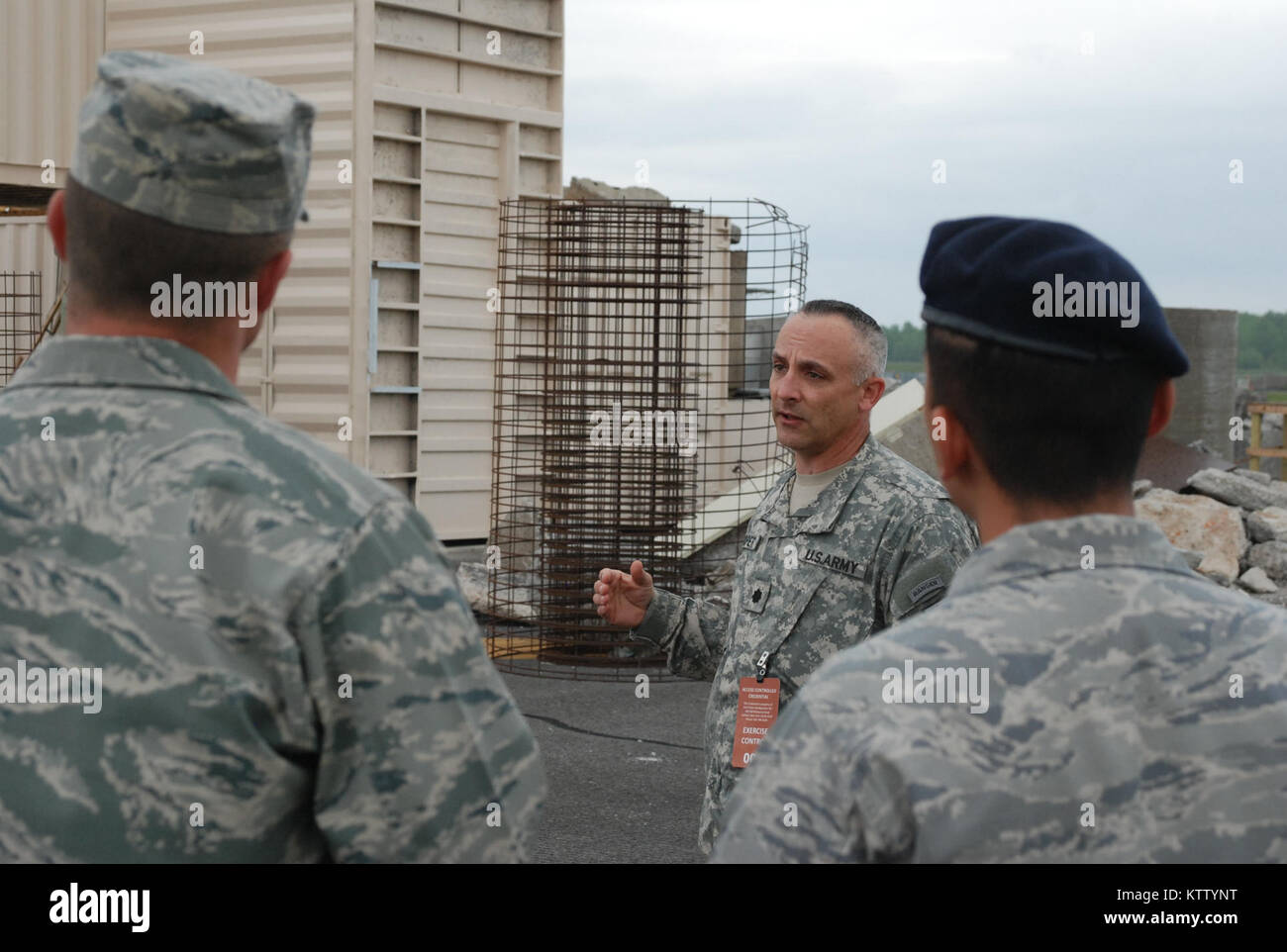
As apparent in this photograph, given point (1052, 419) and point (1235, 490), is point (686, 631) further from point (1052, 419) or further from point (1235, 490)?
point (1235, 490)

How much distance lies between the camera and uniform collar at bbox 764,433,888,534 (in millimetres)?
3402

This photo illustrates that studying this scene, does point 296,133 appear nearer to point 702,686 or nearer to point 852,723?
point 852,723

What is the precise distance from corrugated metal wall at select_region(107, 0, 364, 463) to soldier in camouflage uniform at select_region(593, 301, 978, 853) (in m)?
5.73

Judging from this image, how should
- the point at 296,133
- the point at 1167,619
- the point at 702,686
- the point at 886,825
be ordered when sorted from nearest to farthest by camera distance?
the point at 886,825, the point at 1167,619, the point at 296,133, the point at 702,686

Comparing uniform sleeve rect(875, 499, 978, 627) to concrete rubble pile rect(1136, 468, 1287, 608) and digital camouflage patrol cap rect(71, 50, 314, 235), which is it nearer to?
digital camouflage patrol cap rect(71, 50, 314, 235)

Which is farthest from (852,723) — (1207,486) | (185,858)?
(1207,486)

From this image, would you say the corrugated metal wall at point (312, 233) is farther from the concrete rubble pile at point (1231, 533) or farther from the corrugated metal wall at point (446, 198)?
the concrete rubble pile at point (1231, 533)

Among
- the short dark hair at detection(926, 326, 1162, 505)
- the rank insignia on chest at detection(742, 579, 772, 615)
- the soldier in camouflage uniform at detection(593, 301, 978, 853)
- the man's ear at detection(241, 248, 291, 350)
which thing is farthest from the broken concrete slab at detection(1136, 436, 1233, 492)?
the man's ear at detection(241, 248, 291, 350)

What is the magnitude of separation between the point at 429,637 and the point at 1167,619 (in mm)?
742

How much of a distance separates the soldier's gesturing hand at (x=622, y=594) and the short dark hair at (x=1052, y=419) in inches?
75.2

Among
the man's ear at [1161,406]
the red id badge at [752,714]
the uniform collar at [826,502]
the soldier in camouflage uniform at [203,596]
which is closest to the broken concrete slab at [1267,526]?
the uniform collar at [826,502]

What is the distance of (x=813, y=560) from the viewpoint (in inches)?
132

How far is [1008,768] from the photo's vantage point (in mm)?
1362

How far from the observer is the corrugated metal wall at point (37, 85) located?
872 cm
